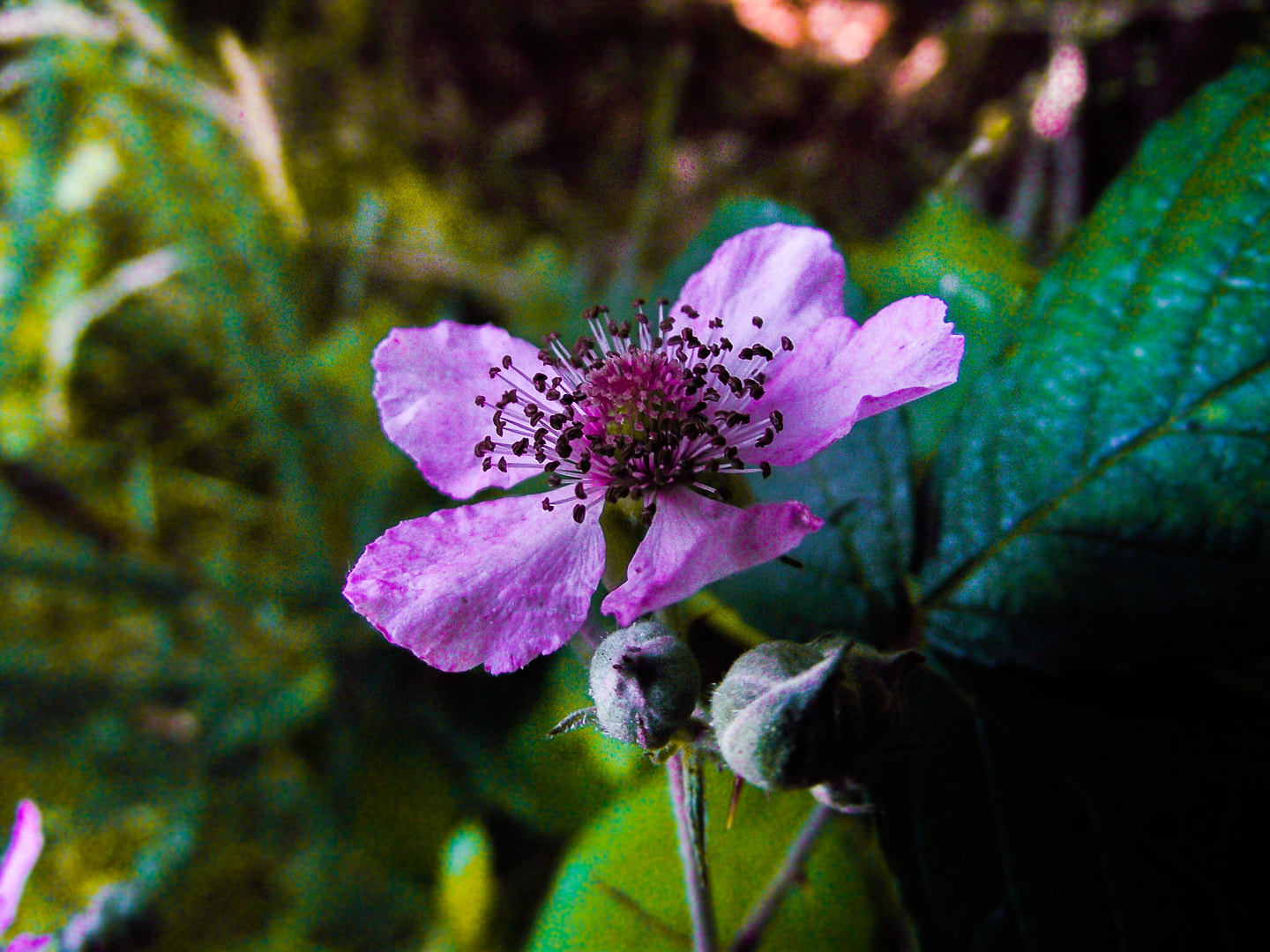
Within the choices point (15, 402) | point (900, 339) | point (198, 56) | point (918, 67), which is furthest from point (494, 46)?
point (900, 339)

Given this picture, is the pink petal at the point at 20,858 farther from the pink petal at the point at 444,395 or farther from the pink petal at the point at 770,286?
the pink petal at the point at 770,286

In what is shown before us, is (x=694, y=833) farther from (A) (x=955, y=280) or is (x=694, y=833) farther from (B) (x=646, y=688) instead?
(A) (x=955, y=280)

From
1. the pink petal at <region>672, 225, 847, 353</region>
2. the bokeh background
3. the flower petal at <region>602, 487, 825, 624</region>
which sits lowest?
the flower petal at <region>602, 487, 825, 624</region>

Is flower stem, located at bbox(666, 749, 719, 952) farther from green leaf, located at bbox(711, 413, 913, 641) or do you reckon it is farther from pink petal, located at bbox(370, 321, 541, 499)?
pink petal, located at bbox(370, 321, 541, 499)

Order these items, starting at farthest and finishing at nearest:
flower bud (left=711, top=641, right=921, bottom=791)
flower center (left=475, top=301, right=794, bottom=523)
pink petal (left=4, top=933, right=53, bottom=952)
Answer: pink petal (left=4, top=933, right=53, bottom=952) → flower center (left=475, top=301, right=794, bottom=523) → flower bud (left=711, top=641, right=921, bottom=791)

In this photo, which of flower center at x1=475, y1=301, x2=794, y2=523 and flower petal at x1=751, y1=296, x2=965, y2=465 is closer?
flower petal at x1=751, y1=296, x2=965, y2=465

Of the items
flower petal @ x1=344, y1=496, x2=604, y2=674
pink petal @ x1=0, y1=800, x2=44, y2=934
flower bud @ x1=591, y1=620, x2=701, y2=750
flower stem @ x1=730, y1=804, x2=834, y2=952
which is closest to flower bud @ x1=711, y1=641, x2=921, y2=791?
flower bud @ x1=591, y1=620, x2=701, y2=750
